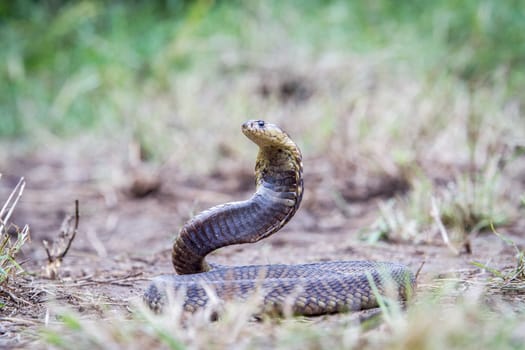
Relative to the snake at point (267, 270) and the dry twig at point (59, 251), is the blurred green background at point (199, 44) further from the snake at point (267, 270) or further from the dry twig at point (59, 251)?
the snake at point (267, 270)

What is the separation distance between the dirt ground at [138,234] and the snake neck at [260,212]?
1.49 ft

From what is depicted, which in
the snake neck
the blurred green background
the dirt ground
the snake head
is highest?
the blurred green background

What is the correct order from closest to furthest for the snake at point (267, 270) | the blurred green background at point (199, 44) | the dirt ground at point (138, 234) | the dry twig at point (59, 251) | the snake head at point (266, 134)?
1. the snake at point (267, 270)
2. the snake head at point (266, 134)
3. the dirt ground at point (138, 234)
4. the dry twig at point (59, 251)
5. the blurred green background at point (199, 44)

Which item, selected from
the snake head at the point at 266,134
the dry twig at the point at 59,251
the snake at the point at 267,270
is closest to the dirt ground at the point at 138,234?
the dry twig at the point at 59,251

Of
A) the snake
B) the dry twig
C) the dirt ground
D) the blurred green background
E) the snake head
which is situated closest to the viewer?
the snake

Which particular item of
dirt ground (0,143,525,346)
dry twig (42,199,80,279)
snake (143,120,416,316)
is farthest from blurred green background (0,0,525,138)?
snake (143,120,416,316)

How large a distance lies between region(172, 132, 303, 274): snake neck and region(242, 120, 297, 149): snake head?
2cm

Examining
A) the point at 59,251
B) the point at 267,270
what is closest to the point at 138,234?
the point at 59,251

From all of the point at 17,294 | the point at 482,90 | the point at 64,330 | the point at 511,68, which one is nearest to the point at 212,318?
the point at 64,330

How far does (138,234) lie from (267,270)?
9.09ft

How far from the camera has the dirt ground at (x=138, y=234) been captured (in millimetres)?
3400

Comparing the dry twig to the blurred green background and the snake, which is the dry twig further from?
the blurred green background

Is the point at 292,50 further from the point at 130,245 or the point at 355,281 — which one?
the point at 355,281

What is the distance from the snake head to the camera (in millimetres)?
3041
